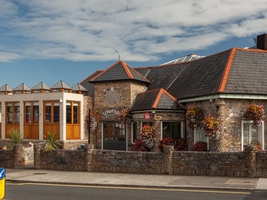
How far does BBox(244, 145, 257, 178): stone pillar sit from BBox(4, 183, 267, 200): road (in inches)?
111

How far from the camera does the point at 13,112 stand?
2755cm

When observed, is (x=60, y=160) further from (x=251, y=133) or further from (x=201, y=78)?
(x=251, y=133)

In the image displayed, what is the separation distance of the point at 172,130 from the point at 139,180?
7.67 meters

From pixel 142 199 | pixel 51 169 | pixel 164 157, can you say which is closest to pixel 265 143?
pixel 164 157

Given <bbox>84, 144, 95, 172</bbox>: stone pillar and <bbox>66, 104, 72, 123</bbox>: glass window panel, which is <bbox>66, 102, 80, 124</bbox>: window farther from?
<bbox>84, 144, 95, 172</bbox>: stone pillar

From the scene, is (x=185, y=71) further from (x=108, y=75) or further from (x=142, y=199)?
(x=142, y=199)

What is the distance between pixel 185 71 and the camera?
86.5ft

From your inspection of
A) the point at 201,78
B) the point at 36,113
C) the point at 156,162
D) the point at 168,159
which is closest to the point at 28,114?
the point at 36,113

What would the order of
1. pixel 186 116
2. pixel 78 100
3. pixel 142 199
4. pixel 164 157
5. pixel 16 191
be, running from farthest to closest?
pixel 78 100 → pixel 186 116 → pixel 164 157 → pixel 16 191 → pixel 142 199

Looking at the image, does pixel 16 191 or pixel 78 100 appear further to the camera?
pixel 78 100

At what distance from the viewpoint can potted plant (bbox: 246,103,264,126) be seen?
18.7 meters

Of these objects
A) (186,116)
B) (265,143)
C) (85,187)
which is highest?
(186,116)

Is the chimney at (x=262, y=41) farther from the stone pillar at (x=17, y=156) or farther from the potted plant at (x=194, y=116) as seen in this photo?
the stone pillar at (x=17, y=156)

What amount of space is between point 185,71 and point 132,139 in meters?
6.60
